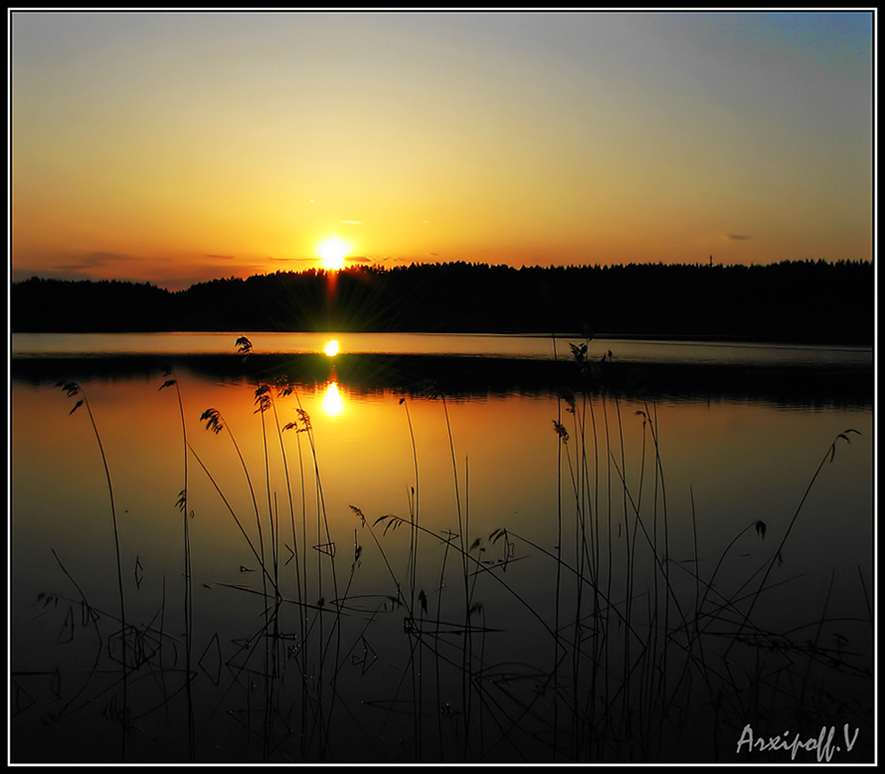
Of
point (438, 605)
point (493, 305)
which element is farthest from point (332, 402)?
point (493, 305)

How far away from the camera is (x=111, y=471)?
858cm

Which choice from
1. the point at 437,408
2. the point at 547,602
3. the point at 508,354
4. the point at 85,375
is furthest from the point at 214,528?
the point at 508,354

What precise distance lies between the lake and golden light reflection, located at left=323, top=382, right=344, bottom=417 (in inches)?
134

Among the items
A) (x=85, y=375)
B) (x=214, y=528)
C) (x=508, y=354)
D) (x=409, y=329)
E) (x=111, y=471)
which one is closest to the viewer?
(x=214, y=528)

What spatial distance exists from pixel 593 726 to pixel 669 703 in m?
0.51

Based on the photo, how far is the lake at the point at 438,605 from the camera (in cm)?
359

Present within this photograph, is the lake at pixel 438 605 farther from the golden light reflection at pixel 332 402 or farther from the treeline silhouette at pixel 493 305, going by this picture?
the treeline silhouette at pixel 493 305

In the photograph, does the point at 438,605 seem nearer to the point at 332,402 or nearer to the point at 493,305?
the point at 332,402

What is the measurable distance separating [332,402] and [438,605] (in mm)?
10312

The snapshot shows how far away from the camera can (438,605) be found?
4.86 m

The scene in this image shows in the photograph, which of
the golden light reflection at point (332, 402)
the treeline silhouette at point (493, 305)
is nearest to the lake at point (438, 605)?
the golden light reflection at point (332, 402)

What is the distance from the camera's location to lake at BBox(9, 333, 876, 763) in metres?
3.59

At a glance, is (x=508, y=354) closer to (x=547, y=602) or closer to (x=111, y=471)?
(x=111, y=471)

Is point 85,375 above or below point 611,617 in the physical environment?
above
